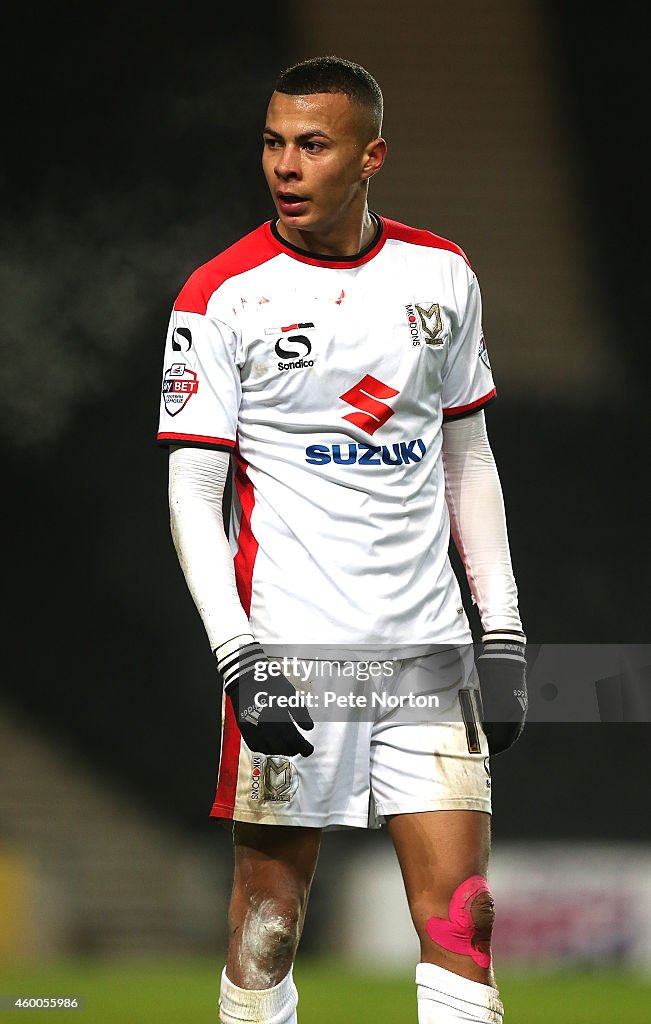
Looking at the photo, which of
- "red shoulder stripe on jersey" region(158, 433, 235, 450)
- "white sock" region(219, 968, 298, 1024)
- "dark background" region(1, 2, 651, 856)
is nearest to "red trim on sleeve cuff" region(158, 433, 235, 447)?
"red shoulder stripe on jersey" region(158, 433, 235, 450)

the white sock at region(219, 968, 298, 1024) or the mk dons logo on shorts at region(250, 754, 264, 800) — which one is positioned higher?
the mk dons logo on shorts at region(250, 754, 264, 800)

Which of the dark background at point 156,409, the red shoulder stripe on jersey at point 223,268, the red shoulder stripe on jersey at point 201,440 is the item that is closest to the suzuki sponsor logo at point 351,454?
the red shoulder stripe on jersey at point 201,440

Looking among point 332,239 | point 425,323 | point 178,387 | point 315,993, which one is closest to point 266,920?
point 178,387

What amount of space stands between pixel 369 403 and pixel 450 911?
77cm

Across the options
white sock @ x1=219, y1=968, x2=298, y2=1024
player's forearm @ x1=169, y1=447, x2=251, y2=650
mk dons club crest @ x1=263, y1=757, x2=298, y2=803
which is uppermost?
player's forearm @ x1=169, y1=447, x2=251, y2=650

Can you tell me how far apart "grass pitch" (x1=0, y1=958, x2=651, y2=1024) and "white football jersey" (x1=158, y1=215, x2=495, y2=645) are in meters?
1.63

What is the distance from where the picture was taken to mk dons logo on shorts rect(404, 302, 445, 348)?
2.34m

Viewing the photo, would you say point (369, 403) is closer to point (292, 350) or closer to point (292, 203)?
point (292, 350)

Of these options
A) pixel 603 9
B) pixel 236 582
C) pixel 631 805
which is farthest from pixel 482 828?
pixel 603 9

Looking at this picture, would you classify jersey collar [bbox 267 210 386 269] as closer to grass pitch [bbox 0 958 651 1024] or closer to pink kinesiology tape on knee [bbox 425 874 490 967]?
pink kinesiology tape on knee [bbox 425 874 490 967]

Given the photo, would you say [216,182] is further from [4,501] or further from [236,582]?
[236,582]

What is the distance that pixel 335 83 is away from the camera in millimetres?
2324

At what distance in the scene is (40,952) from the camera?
385 centimetres

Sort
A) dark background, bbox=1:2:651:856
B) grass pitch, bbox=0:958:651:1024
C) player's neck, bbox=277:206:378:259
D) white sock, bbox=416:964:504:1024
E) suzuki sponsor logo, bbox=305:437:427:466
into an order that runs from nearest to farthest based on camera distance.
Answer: white sock, bbox=416:964:504:1024 < suzuki sponsor logo, bbox=305:437:427:466 < player's neck, bbox=277:206:378:259 < grass pitch, bbox=0:958:651:1024 < dark background, bbox=1:2:651:856
